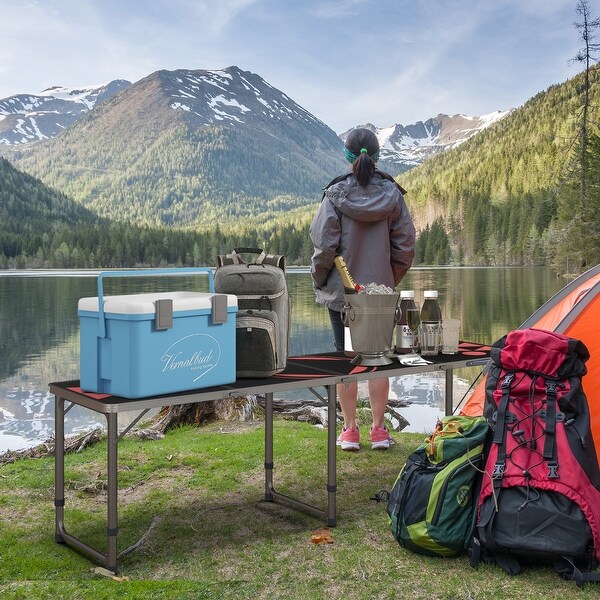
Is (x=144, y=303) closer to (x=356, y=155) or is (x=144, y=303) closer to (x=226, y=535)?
(x=226, y=535)

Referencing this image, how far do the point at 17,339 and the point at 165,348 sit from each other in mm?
54641

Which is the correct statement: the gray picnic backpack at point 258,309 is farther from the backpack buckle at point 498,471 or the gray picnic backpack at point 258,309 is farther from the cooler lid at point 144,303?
the backpack buckle at point 498,471

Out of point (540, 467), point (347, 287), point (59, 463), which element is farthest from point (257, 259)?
point (540, 467)

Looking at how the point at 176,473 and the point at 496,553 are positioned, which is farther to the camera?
the point at 176,473

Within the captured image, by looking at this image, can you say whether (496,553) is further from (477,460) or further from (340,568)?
(340,568)

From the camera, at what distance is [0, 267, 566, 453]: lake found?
20322 millimetres

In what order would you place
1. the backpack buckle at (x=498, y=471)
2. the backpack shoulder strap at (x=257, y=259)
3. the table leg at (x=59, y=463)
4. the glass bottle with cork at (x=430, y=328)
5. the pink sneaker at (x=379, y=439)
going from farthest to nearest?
the pink sneaker at (x=379, y=439)
the glass bottle with cork at (x=430, y=328)
the backpack shoulder strap at (x=257, y=259)
the table leg at (x=59, y=463)
the backpack buckle at (x=498, y=471)

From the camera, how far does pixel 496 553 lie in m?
3.74

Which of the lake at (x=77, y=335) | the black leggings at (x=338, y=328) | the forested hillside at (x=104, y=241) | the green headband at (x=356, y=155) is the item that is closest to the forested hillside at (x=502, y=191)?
the lake at (x=77, y=335)

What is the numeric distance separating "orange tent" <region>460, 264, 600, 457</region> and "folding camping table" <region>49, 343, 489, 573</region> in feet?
1.33

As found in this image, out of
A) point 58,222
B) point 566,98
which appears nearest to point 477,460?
point 566,98

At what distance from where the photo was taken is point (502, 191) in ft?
373

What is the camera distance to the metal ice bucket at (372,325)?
456 centimetres

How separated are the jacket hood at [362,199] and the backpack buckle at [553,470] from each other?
7.46 ft
